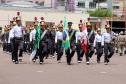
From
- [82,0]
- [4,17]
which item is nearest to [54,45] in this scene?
[4,17]

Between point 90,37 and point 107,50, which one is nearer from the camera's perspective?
point 107,50

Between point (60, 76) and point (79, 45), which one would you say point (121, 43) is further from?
point (60, 76)

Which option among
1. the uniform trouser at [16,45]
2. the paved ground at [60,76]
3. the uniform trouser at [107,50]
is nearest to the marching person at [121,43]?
the uniform trouser at [107,50]

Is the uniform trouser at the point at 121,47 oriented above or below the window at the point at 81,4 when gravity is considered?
below

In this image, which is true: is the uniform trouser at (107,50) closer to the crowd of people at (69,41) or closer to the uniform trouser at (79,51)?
the crowd of people at (69,41)

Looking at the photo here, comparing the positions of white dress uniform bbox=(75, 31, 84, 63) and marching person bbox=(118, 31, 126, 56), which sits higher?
white dress uniform bbox=(75, 31, 84, 63)

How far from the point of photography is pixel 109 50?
74.8ft

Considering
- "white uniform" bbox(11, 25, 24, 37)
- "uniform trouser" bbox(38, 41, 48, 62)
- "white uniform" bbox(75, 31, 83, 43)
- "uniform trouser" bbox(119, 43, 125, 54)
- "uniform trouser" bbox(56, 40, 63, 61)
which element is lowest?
"uniform trouser" bbox(119, 43, 125, 54)

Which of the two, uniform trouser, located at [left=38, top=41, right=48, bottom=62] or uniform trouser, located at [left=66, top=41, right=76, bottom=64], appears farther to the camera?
uniform trouser, located at [left=38, top=41, right=48, bottom=62]

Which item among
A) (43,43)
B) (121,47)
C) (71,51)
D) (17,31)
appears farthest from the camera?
(121,47)

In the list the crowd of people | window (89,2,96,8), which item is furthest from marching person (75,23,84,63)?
window (89,2,96,8)

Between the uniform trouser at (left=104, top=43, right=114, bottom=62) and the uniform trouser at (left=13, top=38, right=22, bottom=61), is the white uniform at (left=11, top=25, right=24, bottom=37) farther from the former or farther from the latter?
the uniform trouser at (left=104, top=43, right=114, bottom=62)

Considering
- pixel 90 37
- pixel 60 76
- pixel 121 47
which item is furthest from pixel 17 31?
pixel 121 47

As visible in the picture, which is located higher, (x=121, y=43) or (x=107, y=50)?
(x=107, y=50)
